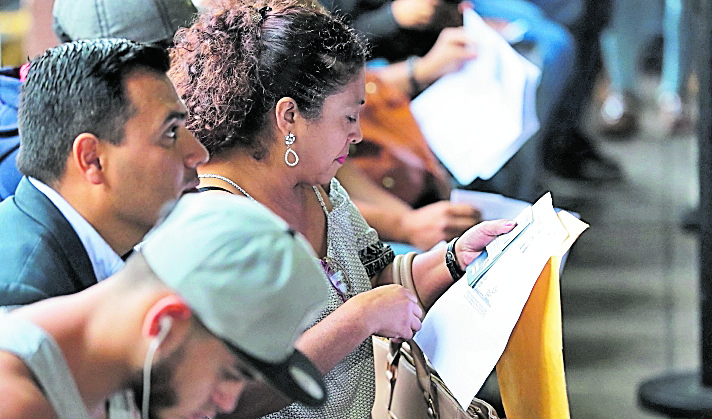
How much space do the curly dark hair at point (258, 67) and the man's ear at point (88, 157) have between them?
409 millimetres

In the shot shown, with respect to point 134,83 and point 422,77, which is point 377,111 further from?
point 134,83

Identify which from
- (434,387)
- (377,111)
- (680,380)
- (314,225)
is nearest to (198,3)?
(377,111)

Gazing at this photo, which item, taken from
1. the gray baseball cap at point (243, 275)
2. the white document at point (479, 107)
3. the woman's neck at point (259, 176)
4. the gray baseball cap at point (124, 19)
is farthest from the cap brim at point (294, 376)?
the white document at point (479, 107)

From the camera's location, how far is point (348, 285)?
1.77 meters

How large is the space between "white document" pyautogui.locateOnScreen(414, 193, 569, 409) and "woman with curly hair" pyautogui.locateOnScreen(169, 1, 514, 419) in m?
0.08

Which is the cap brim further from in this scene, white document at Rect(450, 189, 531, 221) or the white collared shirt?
white document at Rect(450, 189, 531, 221)

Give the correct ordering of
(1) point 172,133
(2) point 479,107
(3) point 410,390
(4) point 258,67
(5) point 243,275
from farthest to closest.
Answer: (2) point 479,107 < (3) point 410,390 < (4) point 258,67 < (1) point 172,133 < (5) point 243,275

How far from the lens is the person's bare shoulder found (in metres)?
0.97

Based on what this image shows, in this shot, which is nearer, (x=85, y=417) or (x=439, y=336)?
(x=85, y=417)

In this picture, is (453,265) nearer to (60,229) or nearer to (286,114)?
(286,114)

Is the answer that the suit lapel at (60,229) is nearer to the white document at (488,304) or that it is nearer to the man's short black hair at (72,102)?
the man's short black hair at (72,102)

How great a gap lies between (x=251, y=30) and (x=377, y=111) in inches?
43.6

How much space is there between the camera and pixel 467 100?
2688mm

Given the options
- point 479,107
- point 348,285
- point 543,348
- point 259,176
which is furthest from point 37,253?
point 479,107
